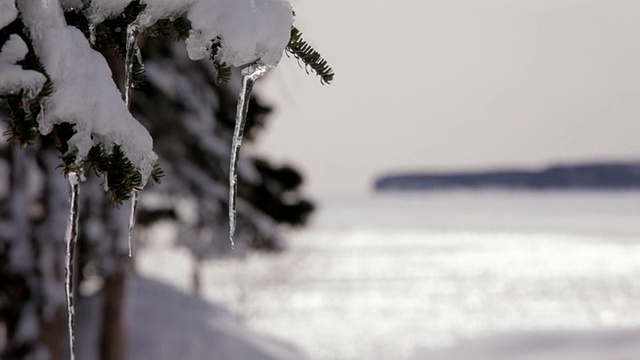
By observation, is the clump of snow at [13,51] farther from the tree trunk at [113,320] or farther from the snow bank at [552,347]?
the snow bank at [552,347]

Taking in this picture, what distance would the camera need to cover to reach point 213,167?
47.2ft

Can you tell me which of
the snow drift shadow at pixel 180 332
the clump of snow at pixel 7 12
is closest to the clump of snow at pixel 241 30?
the clump of snow at pixel 7 12

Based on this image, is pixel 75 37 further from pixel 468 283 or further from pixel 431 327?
pixel 468 283

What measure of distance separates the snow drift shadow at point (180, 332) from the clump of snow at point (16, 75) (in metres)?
10.5

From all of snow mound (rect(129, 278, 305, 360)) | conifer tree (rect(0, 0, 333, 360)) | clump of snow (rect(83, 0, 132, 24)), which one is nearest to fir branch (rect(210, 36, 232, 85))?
conifer tree (rect(0, 0, 333, 360))

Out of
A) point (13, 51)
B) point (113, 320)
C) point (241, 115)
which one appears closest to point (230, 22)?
point (241, 115)

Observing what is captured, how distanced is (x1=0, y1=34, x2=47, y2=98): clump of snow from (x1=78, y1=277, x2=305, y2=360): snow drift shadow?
1046cm

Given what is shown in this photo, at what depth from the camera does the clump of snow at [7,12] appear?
280 centimetres

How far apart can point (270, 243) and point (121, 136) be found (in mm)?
14425

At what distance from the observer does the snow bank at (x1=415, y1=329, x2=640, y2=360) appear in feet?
86.7

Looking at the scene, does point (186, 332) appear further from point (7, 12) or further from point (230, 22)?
point (7, 12)

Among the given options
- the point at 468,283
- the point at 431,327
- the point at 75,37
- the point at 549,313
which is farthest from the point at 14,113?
the point at 468,283

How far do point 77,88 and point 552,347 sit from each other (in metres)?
26.3

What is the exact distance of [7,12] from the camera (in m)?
2.82
